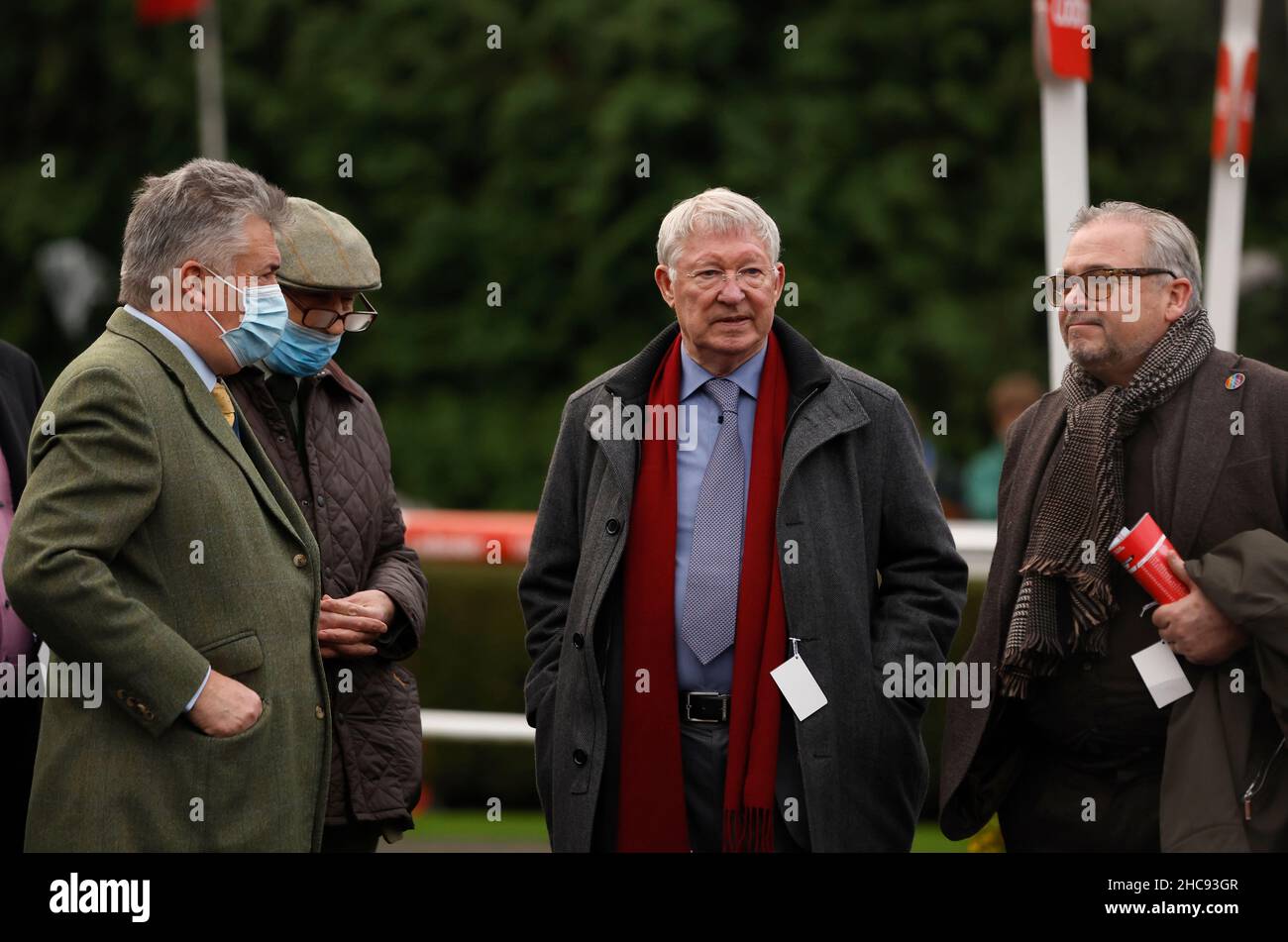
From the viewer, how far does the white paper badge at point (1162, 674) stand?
4.10 m

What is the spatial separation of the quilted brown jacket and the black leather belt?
0.80m

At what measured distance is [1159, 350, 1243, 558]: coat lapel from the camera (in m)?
4.11

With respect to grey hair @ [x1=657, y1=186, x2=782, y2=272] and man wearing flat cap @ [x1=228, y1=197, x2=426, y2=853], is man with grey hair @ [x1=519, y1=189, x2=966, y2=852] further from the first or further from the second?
man wearing flat cap @ [x1=228, y1=197, x2=426, y2=853]

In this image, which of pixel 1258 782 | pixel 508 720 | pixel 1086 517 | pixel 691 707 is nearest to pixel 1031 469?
pixel 1086 517

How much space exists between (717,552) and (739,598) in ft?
0.42

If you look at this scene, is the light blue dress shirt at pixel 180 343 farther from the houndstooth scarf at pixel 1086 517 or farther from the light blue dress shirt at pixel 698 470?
the houndstooth scarf at pixel 1086 517

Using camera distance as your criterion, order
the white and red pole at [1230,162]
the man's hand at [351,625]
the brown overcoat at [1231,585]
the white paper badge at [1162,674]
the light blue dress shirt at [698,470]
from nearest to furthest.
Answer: the brown overcoat at [1231,585] → the white paper badge at [1162,674] → the light blue dress shirt at [698,470] → the man's hand at [351,625] → the white and red pole at [1230,162]

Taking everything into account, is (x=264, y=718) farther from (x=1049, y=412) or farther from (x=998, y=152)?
(x=998, y=152)

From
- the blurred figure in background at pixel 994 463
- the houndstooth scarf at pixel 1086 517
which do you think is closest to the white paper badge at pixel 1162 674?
the houndstooth scarf at pixel 1086 517

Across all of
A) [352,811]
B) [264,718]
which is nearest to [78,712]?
[264,718]

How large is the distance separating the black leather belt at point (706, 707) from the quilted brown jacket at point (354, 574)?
80 cm

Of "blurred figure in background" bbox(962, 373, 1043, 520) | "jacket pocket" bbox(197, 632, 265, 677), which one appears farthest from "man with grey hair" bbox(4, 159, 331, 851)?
"blurred figure in background" bbox(962, 373, 1043, 520)

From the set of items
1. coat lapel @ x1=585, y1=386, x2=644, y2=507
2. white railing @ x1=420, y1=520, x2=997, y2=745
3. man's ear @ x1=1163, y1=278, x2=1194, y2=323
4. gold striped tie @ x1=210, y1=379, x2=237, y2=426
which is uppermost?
man's ear @ x1=1163, y1=278, x2=1194, y2=323

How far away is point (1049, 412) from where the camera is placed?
450 cm
